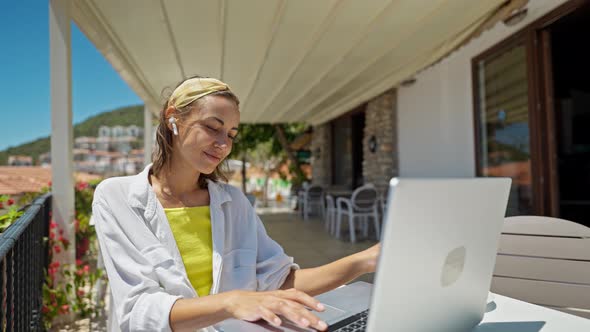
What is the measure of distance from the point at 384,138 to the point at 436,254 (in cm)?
683

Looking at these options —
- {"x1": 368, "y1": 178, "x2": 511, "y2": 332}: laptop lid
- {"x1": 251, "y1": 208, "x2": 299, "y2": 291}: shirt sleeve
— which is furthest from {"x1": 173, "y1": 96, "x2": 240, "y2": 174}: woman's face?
{"x1": 368, "y1": 178, "x2": 511, "y2": 332}: laptop lid

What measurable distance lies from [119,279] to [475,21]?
389 centimetres

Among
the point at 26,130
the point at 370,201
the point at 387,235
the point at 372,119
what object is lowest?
the point at 370,201

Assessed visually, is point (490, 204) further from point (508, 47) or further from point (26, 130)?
point (26, 130)

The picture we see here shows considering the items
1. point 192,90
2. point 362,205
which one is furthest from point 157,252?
point 362,205

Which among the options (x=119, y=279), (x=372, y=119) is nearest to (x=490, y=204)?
(x=119, y=279)

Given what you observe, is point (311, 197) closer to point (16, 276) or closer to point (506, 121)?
point (506, 121)

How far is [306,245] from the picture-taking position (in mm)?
5781

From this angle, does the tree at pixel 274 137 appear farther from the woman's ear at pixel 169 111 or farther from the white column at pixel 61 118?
the woman's ear at pixel 169 111

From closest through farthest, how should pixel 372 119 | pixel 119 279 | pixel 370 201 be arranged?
Result: pixel 119 279, pixel 370 201, pixel 372 119

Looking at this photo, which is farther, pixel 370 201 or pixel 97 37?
pixel 370 201

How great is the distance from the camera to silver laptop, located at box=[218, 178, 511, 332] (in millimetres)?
559

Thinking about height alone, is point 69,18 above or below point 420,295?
above

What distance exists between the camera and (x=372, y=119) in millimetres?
7812
